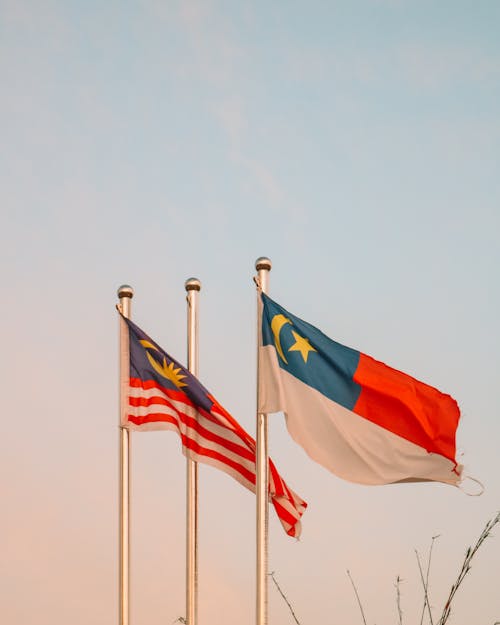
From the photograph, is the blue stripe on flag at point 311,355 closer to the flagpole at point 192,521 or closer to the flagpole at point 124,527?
the flagpole at point 192,521

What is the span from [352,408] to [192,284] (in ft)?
10.1

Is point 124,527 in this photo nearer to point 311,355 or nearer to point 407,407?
point 311,355

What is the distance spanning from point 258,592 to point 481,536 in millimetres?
5004

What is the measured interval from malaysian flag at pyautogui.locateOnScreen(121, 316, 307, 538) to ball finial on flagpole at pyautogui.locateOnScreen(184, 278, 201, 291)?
0.93 metres

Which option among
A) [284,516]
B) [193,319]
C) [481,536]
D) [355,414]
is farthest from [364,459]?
[481,536]

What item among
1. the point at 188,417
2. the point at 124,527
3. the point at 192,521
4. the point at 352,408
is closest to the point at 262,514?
the point at 352,408

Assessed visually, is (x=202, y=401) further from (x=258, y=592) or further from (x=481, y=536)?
(x=481, y=536)

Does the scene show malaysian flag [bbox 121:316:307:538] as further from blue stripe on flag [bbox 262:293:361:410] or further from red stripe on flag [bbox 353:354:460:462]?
red stripe on flag [bbox 353:354:460:462]

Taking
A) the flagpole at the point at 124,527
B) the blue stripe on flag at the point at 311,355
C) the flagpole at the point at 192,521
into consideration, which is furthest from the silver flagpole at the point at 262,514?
the flagpole at the point at 124,527

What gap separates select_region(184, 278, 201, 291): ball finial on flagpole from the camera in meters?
13.7

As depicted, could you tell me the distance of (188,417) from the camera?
12789 millimetres

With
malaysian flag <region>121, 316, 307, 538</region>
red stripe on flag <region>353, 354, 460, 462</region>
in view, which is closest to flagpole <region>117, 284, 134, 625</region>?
malaysian flag <region>121, 316, 307, 538</region>

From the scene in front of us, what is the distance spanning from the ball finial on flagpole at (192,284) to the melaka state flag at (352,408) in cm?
194

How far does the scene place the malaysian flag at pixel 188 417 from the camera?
12500mm
